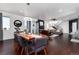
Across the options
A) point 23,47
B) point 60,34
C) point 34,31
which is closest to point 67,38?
point 60,34

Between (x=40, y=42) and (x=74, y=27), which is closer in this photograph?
(x=74, y=27)

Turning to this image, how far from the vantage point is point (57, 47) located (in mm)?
3518

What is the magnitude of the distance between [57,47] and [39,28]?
76 centimetres

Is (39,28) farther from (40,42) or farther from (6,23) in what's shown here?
(6,23)

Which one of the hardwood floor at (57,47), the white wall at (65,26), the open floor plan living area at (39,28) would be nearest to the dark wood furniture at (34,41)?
the open floor plan living area at (39,28)

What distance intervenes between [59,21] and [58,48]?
0.78 meters

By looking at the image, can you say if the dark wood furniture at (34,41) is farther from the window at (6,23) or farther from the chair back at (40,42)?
the window at (6,23)

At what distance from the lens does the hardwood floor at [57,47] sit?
136 inches

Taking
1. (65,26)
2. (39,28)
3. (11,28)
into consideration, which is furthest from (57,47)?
(11,28)

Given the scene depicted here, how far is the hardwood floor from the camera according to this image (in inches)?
136

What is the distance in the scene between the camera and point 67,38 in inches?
136
